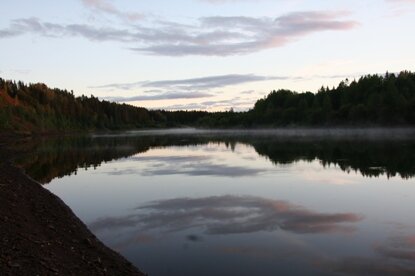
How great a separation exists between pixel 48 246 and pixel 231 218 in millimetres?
6959

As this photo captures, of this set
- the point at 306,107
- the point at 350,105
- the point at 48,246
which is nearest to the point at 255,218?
the point at 48,246

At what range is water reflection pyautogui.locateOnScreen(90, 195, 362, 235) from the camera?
14.5 meters

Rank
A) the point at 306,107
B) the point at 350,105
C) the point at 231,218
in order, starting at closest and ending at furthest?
the point at 231,218 → the point at 350,105 → the point at 306,107

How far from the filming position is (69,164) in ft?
127

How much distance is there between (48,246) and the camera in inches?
426

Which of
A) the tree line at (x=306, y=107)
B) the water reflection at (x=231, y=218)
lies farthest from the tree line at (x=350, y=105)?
the water reflection at (x=231, y=218)

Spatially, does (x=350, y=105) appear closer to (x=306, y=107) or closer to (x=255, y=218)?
(x=306, y=107)

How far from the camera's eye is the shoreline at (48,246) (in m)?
9.09

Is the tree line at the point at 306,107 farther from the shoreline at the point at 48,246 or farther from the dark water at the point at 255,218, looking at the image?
the shoreline at the point at 48,246

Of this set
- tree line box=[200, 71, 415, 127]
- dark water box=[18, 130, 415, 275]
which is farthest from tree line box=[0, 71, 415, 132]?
dark water box=[18, 130, 415, 275]

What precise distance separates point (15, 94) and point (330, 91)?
121345 millimetres

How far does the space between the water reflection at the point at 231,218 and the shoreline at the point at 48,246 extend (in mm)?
1781

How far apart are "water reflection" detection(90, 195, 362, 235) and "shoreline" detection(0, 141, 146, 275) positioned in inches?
70.1

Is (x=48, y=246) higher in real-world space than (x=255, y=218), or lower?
higher
